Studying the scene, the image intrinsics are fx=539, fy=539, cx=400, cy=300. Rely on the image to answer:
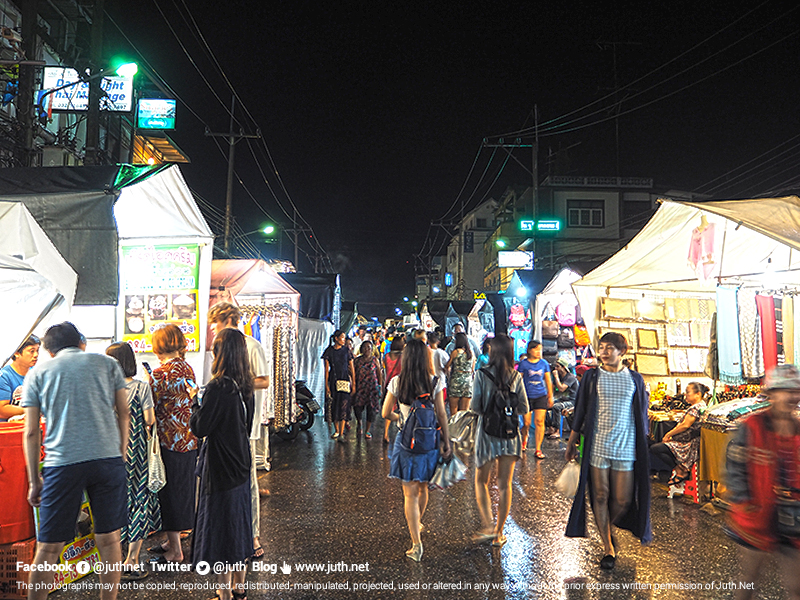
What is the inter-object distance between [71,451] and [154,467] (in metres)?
1.19

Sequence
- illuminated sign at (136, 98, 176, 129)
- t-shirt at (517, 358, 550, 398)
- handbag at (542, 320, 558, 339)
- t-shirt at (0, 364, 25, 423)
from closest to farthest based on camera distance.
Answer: t-shirt at (0, 364, 25, 423) < t-shirt at (517, 358, 550, 398) < handbag at (542, 320, 558, 339) < illuminated sign at (136, 98, 176, 129)

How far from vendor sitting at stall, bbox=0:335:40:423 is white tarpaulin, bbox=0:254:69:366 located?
184 mm

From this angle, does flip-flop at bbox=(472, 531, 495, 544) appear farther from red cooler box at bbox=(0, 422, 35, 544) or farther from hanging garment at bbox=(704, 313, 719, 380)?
hanging garment at bbox=(704, 313, 719, 380)

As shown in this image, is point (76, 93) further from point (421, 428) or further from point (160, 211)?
point (421, 428)

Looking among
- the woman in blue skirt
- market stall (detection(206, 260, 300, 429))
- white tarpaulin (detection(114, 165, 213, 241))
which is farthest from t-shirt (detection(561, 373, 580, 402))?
the woman in blue skirt

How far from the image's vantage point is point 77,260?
18.3 feet

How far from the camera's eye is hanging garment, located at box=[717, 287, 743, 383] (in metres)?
7.74

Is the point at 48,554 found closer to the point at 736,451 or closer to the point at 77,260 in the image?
the point at 77,260

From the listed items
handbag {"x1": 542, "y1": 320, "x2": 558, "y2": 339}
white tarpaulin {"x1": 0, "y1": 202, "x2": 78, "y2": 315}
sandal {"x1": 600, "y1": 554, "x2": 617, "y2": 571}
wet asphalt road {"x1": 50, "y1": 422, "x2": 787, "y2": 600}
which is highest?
white tarpaulin {"x1": 0, "y1": 202, "x2": 78, "y2": 315}

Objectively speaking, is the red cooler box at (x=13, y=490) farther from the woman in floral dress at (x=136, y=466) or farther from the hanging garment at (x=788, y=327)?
the hanging garment at (x=788, y=327)

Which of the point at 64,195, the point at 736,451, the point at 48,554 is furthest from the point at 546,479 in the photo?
the point at 64,195

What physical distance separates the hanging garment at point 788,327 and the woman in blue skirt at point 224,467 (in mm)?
7618

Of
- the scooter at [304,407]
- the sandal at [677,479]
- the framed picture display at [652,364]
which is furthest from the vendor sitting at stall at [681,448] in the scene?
the scooter at [304,407]

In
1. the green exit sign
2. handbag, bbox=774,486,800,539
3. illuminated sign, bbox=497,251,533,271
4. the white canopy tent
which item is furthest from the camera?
illuminated sign, bbox=497,251,533,271
